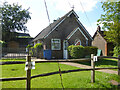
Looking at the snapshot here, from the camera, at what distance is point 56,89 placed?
3863mm

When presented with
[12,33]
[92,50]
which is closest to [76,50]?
[92,50]

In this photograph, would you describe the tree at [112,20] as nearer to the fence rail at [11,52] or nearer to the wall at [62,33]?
the wall at [62,33]

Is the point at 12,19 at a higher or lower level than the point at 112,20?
higher

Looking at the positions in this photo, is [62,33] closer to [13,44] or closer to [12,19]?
[13,44]

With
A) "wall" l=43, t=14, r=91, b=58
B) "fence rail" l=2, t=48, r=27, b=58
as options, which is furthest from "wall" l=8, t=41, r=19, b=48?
"wall" l=43, t=14, r=91, b=58

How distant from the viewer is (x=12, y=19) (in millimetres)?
33750

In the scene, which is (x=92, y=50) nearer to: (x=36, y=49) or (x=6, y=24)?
(x=36, y=49)

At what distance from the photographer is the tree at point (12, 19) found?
3188 cm

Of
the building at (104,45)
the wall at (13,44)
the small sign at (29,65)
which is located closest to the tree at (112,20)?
the building at (104,45)

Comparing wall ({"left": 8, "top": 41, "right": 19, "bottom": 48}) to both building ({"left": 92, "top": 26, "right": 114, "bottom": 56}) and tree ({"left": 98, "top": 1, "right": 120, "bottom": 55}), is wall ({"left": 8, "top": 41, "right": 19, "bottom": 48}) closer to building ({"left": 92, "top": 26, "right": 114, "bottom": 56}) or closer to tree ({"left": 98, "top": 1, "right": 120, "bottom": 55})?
building ({"left": 92, "top": 26, "right": 114, "bottom": 56})

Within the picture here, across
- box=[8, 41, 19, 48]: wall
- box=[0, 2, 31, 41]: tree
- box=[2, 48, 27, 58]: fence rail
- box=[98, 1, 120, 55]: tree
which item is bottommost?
box=[2, 48, 27, 58]: fence rail

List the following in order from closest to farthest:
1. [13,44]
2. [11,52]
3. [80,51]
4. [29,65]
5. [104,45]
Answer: [29,65]
[80,51]
[11,52]
[104,45]
[13,44]

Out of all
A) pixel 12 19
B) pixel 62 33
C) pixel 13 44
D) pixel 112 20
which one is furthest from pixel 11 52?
pixel 12 19

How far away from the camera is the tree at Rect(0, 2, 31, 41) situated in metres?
31.9
